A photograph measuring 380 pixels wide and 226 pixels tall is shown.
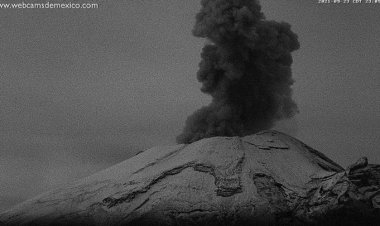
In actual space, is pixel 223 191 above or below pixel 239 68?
below

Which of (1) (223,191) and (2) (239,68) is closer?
(1) (223,191)

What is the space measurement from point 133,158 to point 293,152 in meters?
15.2

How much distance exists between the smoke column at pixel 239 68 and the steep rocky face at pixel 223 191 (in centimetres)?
769

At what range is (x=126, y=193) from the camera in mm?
37750

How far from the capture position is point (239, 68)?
163ft

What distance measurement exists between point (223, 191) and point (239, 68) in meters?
17.5

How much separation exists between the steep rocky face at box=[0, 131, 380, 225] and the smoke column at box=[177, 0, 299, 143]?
7.69m

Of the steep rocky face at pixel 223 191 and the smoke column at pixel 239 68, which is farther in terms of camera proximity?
the smoke column at pixel 239 68

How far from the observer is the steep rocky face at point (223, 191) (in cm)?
3372

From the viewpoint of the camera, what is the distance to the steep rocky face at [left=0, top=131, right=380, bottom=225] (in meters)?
33.7

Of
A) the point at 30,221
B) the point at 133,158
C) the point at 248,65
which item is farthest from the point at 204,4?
the point at 30,221

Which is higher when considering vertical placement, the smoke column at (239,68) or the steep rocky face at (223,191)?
the smoke column at (239,68)

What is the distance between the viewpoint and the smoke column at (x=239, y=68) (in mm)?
49250

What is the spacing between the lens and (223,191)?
35719mm
